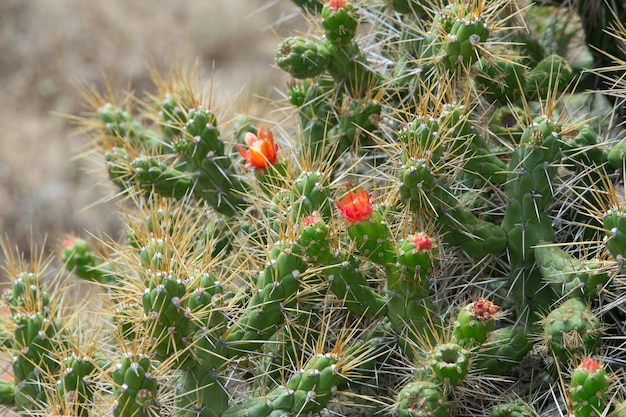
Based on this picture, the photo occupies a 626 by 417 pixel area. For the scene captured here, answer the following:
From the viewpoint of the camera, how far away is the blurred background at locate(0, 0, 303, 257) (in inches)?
249

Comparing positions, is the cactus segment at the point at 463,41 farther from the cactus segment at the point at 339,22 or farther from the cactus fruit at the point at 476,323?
the cactus fruit at the point at 476,323

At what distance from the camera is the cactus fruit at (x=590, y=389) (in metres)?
1.92

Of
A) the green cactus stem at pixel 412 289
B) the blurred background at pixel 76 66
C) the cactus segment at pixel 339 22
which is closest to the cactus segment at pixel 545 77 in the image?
the cactus segment at pixel 339 22

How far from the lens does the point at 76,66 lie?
295 inches

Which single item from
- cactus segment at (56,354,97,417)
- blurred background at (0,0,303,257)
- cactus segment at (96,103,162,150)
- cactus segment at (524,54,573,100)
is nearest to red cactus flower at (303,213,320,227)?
cactus segment at (56,354,97,417)

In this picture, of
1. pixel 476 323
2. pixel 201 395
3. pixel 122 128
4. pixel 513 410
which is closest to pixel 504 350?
pixel 513 410

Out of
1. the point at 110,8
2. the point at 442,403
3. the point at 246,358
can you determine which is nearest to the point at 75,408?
the point at 246,358

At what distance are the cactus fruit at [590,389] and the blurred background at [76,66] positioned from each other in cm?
469

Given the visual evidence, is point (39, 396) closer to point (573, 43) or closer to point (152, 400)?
point (152, 400)

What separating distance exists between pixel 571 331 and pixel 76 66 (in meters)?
6.27

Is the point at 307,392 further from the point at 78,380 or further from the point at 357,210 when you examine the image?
the point at 78,380

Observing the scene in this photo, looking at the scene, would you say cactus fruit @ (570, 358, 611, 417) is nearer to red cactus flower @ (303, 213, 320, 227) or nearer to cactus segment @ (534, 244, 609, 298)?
cactus segment @ (534, 244, 609, 298)

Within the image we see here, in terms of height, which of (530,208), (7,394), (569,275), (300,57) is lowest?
(7,394)

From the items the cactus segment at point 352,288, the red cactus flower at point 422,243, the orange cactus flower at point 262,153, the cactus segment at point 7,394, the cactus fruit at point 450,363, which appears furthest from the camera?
the cactus segment at point 7,394
